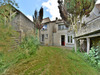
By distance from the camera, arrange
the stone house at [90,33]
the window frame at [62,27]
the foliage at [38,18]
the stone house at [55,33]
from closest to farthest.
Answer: the stone house at [90,33] < the foliage at [38,18] < the window frame at [62,27] < the stone house at [55,33]

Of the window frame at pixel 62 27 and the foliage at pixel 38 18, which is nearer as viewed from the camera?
the foliage at pixel 38 18

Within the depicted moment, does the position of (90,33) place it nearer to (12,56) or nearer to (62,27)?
(12,56)

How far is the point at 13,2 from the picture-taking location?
11.4 feet

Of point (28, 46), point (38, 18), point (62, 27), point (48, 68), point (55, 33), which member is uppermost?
point (38, 18)

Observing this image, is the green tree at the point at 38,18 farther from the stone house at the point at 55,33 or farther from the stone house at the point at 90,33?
the stone house at the point at 90,33

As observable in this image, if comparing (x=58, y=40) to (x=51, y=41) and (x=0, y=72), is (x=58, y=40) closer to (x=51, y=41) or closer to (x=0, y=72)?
(x=51, y=41)

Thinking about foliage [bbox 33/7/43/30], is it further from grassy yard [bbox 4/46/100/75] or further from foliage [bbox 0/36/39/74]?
grassy yard [bbox 4/46/100/75]

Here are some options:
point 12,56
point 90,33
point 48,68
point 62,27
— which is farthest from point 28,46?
point 62,27

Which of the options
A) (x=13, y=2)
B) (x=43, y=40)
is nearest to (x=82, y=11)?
(x=13, y=2)

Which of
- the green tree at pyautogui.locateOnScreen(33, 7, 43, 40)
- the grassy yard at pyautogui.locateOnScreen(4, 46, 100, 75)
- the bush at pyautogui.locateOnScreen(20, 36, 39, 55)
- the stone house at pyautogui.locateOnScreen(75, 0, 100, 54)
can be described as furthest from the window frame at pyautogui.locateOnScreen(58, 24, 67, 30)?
the grassy yard at pyautogui.locateOnScreen(4, 46, 100, 75)

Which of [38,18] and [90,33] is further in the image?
[38,18]

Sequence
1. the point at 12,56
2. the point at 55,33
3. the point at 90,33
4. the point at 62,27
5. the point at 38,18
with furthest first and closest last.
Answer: the point at 55,33 < the point at 62,27 < the point at 38,18 < the point at 90,33 < the point at 12,56

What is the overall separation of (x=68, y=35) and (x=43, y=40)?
741 cm

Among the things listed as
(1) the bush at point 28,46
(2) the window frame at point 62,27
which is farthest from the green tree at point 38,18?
(1) the bush at point 28,46
